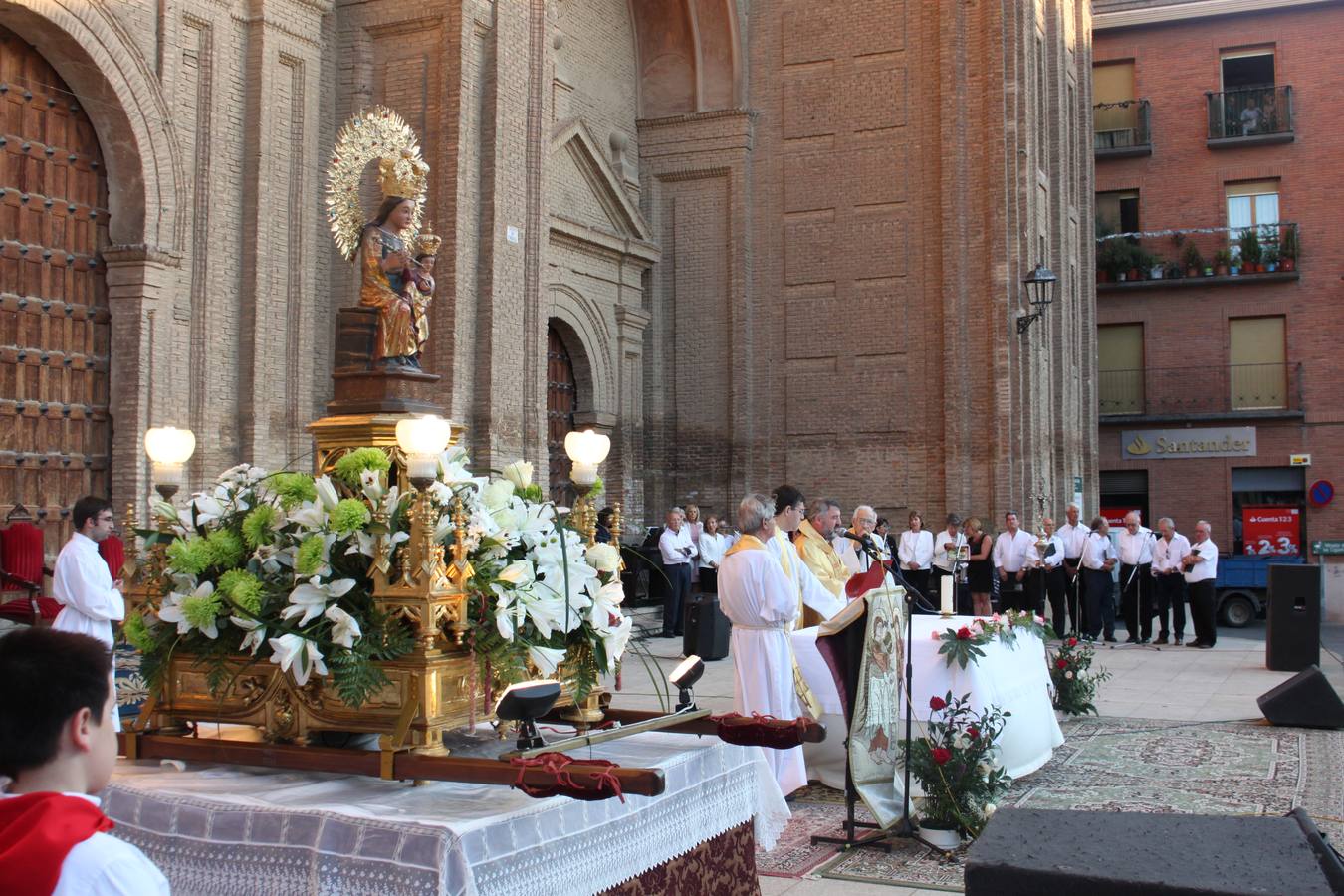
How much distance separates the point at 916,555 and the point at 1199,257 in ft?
58.6

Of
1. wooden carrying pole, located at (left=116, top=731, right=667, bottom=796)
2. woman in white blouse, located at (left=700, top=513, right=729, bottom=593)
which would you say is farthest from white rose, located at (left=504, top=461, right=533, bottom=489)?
woman in white blouse, located at (left=700, top=513, right=729, bottom=593)

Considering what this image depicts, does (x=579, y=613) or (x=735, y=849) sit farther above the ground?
(x=579, y=613)

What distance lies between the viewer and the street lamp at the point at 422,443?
4121 mm

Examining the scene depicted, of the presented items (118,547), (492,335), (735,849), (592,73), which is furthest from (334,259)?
(735,849)

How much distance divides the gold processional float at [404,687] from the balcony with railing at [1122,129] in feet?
108

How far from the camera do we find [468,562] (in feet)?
14.1

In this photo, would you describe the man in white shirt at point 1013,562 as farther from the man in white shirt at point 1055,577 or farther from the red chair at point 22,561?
the red chair at point 22,561

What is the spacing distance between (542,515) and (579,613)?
0.35m

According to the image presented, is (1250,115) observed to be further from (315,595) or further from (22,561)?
(315,595)

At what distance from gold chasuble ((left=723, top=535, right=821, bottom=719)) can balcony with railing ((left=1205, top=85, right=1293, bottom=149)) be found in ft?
97.6

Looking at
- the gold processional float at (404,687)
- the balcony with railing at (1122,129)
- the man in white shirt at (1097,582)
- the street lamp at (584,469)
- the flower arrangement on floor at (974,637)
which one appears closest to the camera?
the gold processional float at (404,687)

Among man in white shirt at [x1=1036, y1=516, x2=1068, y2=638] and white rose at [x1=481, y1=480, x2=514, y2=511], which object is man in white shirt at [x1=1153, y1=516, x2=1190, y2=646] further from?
white rose at [x1=481, y1=480, x2=514, y2=511]

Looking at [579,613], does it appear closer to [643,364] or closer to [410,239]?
[410,239]

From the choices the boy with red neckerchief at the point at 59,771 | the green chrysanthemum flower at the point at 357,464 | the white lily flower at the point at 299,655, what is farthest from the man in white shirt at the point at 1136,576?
the boy with red neckerchief at the point at 59,771
